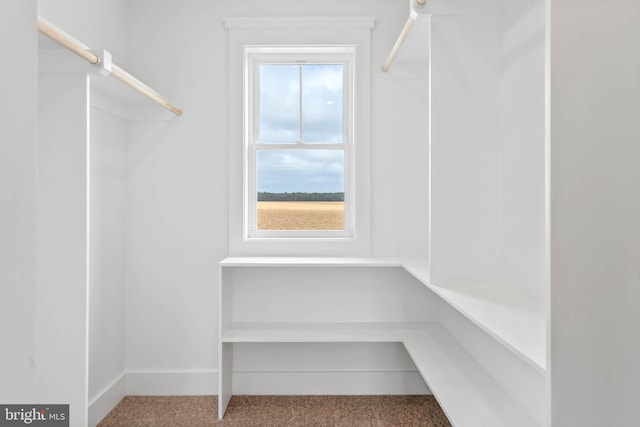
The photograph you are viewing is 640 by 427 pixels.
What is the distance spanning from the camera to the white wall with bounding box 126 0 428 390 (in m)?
2.92

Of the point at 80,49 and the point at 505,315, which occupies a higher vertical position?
the point at 80,49

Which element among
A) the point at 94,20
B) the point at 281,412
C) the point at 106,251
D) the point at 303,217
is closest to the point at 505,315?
the point at 281,412

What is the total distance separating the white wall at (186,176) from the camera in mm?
2916

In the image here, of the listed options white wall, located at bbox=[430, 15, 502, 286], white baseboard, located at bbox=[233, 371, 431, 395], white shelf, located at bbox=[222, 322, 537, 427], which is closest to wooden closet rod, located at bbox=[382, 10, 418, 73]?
white wall, located at bbox=[430, 15, 502, 286]

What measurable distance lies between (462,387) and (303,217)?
1.58m

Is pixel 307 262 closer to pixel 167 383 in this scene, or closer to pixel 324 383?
pixel 324 383

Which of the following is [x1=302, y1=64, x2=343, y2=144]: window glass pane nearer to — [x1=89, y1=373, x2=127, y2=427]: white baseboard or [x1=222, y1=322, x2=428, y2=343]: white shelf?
[x1=222, y1=322, x2=428, y2=343]: white shelf

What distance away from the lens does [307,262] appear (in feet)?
8.63

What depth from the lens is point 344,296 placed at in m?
2.93
